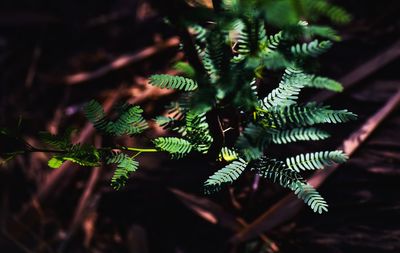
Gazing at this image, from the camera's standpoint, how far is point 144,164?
1632 mm

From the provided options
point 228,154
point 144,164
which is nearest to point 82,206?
point 144,164

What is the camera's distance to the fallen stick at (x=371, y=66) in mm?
1529

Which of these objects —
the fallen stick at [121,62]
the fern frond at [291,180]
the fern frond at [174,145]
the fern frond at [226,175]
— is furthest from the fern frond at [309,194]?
the fallen stick at [121,62]

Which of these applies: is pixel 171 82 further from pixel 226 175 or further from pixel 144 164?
pixel 144 164

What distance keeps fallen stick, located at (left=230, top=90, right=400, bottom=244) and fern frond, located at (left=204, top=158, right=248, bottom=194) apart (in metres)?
0.49

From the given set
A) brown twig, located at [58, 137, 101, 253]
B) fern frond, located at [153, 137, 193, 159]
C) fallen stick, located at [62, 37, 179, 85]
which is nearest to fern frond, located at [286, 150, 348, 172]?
fern frond, located at [153, 137, 193, 159]

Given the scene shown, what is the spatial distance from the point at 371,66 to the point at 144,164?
3.00ft

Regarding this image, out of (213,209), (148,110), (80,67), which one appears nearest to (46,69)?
(80,67)

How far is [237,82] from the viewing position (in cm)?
70

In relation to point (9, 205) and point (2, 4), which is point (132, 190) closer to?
point (9, 205)

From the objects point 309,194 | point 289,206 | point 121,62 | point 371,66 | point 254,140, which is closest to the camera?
point 254,140

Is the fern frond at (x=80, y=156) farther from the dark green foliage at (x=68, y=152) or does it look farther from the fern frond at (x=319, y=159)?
the fern frond at (x=319, y=159)

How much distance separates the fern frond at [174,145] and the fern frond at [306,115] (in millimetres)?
188

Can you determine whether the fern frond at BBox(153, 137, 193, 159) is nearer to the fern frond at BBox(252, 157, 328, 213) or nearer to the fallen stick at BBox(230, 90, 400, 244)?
the fern frond at BBox(252, 157, 328, 213)
